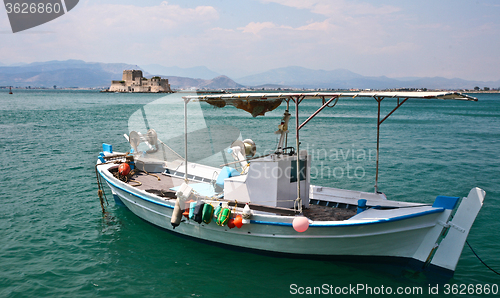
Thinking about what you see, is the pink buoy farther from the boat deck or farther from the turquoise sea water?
the turquoise sea water

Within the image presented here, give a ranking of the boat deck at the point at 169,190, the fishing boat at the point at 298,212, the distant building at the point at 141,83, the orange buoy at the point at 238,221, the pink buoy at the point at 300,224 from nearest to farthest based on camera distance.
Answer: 1. the fishing boat at the point at 298,212
2. the pink buoy at the point at 300,224
3. the orange buoy at the point at 238,221
4. the boat deck at the point at 169,190
5. the distant building at the point at 141,83

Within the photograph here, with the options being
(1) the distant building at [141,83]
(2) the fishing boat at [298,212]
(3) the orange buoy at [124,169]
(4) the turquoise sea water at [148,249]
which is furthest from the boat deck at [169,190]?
→ (1) the distant building at [141,83]

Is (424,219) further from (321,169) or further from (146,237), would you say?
(321,169)

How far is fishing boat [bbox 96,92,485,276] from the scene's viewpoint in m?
7.31

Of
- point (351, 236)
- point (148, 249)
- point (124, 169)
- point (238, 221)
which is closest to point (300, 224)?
point (351, 236)

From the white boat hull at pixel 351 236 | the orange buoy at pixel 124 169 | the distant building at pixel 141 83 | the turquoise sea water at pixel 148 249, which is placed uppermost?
the distant building at pixel 141 83

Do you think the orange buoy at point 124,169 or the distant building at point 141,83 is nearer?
the orange buoy at point 124,169

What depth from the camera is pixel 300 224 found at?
7590 mm

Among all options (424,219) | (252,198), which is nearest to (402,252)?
(424,219)

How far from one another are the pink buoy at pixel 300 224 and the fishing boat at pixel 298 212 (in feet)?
0.08

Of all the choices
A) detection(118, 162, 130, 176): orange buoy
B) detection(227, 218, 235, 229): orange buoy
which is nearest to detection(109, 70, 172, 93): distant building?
detection(118, 162, 130, 176): orange buoy

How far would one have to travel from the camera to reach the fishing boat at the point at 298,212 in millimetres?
7312

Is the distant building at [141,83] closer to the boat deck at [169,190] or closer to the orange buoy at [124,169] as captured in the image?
the boat deck at [169,190]

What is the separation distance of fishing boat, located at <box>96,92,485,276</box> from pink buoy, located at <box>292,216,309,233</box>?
23 mm
